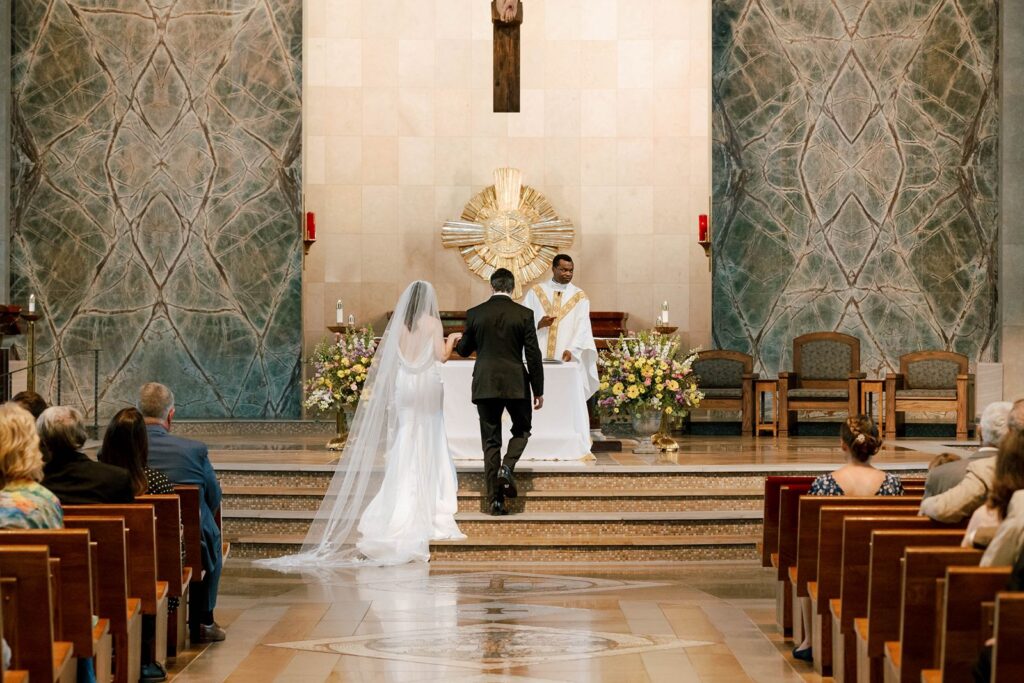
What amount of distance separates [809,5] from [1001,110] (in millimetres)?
2260

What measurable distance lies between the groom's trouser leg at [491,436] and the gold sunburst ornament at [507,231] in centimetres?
546

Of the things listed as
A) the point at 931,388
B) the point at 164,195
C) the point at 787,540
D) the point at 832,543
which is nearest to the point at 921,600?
the point at 832,543

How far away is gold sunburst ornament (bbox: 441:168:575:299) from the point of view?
14086 mm

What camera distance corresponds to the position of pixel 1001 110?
1391 cm

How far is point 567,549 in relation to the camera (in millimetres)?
8414

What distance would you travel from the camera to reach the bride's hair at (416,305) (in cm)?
848

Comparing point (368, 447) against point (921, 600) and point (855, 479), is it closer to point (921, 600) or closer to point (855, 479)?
point (855, 479)

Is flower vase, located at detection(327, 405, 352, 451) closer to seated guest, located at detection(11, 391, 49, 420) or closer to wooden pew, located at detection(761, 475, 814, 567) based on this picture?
seated guest, located at detection(11, 391, 49, 420)

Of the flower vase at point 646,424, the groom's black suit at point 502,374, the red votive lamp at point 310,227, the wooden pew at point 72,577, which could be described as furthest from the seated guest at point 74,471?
the red votive lamp at point 310,227

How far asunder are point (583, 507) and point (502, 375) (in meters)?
1.15

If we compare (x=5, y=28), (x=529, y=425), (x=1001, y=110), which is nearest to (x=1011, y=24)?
(x=1001, y=110)

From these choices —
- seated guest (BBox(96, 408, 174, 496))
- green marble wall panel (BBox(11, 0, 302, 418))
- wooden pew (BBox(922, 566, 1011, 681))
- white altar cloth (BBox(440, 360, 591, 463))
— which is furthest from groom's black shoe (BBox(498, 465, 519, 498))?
green marble wall panel (BBox(11, 0, 302, 418))

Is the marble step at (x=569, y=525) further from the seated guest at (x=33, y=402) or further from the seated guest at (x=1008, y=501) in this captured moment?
the seated guest at (x=1008, y=501)

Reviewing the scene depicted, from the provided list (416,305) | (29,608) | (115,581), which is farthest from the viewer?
(416,305)
